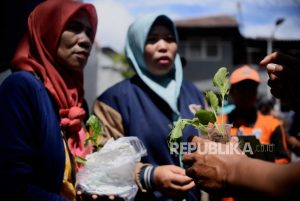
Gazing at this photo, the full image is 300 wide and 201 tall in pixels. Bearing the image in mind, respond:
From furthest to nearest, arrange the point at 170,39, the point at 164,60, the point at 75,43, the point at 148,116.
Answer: the point at 170,39
the point at 164,60
the point at 148,116
the point at 75,43

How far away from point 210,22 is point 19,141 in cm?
2339

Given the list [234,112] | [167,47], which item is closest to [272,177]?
[167,47]

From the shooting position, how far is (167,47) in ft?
8.78

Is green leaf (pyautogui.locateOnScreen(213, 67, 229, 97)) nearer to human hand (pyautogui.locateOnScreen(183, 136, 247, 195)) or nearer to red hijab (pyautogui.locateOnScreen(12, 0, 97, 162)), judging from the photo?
human hand (pyautogui.locateOnScreen(183, 136, 247, 195))

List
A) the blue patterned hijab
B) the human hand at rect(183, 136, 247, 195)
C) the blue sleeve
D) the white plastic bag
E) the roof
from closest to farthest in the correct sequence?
the human hand at rect(183, 136, 247, 195) < the blue sleeve < the white plastic bag < the blue patterned hijab < the roof

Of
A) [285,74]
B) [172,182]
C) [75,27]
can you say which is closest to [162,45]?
[75,27]

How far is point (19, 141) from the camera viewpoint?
1.78 m

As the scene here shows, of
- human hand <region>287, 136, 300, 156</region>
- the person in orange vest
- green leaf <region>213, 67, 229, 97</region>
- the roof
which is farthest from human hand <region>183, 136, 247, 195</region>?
the roof

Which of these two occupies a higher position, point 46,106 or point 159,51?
point 159,51

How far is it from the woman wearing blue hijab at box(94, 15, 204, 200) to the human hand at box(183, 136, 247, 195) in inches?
26.7

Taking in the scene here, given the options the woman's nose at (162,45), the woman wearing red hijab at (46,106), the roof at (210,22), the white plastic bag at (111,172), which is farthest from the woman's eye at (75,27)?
the roof at (210,22)

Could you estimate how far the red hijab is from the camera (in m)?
2.06

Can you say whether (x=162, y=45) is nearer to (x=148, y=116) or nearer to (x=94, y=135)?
(x=148, y=116)

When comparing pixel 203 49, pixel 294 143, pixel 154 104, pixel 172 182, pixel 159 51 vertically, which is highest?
pixel 203 49
